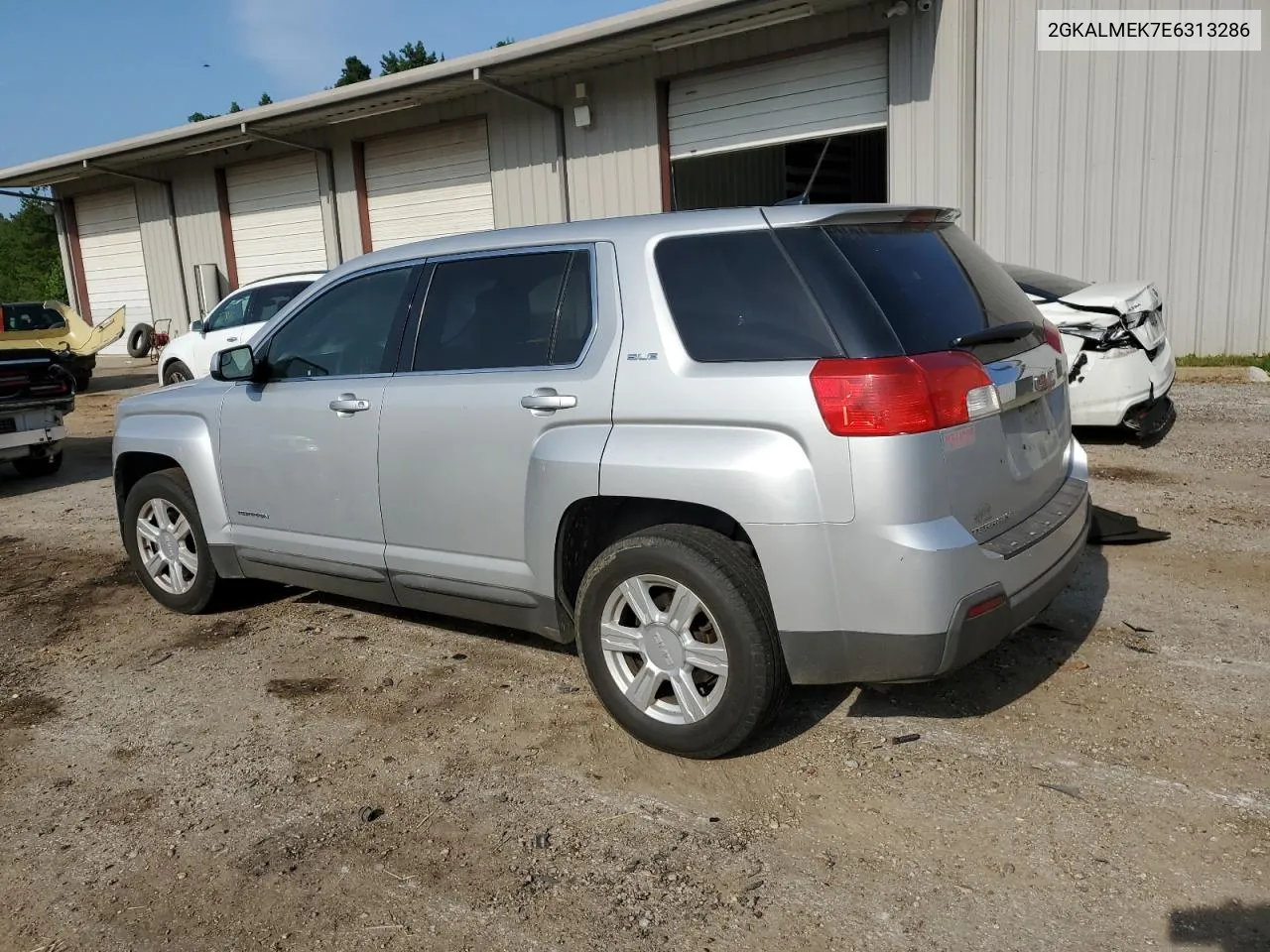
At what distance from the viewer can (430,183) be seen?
696 inches

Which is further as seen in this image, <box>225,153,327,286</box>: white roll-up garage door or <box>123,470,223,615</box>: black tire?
<box>225,153,327,286</box>: white roll-up garage door

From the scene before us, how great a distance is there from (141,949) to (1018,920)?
2.34 metres

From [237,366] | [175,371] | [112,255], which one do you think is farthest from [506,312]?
[112,255]

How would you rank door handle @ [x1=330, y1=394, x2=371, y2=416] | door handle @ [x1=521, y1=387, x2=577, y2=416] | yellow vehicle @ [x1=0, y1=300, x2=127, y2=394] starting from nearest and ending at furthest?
door handle @ [x1=521, y1=387, x2=577, y2=416], door handle @ [x1=330, y1=394, x2=371, y2=416], yellow vehicle @ [x1=0, y1=300, x2=127, y2=394]

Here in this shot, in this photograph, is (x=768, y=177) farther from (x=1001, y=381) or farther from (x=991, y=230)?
(x=1001, y=381)

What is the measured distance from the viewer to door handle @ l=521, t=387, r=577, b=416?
12.2ft

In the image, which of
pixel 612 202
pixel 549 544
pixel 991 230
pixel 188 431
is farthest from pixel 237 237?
pixel 549 544

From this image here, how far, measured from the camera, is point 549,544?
3.83 m

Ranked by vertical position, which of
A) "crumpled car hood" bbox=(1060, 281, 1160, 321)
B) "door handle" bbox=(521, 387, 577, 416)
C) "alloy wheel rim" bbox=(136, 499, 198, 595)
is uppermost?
"crumpled car hood" bbox=(1060, 281, 1160, 321)

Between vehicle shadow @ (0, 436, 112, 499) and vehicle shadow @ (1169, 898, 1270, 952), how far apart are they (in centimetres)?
992

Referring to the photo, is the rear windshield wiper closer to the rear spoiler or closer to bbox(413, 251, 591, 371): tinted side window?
the rear spoiler

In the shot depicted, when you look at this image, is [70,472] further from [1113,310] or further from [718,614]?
[1113,310]

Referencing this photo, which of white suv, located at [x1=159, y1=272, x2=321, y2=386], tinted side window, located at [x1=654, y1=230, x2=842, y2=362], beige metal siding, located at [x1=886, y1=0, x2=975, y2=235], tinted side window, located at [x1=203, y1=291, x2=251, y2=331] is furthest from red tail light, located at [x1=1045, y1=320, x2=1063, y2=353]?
tinted side window, located at [x1=203, y1=291, x2=251, y2=331]

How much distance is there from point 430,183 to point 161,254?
8.97 m
